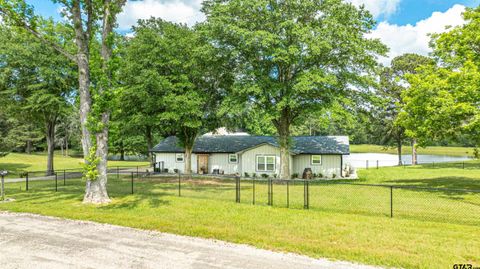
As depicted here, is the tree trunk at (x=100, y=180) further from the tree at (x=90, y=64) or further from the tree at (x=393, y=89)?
the tree at (x=393, y=89)

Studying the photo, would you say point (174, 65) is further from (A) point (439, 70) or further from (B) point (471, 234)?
(B) point (471, 234)

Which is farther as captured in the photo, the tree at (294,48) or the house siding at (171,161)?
the house siding at (171,161)

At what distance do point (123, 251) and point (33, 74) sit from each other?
28.4 meters

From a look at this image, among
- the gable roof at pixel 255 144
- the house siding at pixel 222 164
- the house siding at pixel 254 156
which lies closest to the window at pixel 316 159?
the gable roof at pixel 255 144

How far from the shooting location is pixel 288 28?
22.0 meters

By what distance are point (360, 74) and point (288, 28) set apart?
6.97m

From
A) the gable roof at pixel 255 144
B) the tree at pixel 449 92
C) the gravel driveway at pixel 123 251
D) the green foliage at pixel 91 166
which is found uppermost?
the tree at pixel 449 92

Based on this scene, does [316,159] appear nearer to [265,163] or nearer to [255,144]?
[265,163]

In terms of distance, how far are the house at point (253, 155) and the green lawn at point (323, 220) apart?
11.7 meters

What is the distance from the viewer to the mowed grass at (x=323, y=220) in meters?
7.41

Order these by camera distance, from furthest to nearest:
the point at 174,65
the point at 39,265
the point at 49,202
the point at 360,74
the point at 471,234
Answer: the point at 174,65 < the point at 360,74 < the point at 49,202 < the point at 471,234 < the point at 39,265

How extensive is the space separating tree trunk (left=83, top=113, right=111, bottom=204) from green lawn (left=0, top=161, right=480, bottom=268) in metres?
0.59

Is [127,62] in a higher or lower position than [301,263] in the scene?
higher

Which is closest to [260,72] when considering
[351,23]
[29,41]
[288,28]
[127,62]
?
[288,28]
